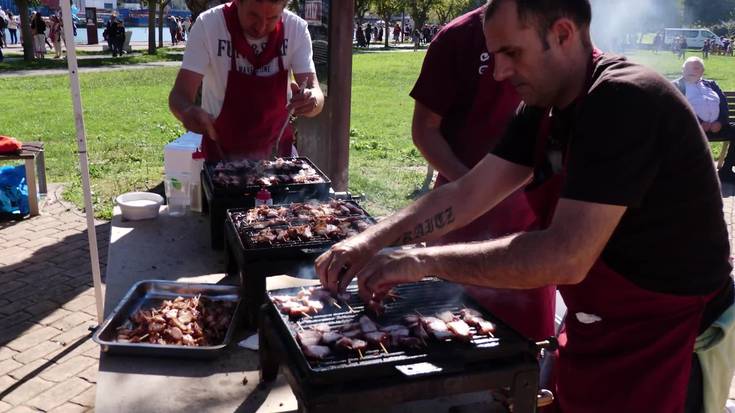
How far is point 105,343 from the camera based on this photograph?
7.77ft

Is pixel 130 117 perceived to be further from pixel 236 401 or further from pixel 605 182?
pixel 605 182

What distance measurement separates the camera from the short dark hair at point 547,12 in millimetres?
1683

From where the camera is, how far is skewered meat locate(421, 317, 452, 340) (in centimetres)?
194

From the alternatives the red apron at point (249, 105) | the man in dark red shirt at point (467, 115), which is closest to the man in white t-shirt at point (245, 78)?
the red apron at point (249, 105)

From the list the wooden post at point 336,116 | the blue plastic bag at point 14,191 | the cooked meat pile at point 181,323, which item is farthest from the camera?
the blue plastic bag at point 14,191

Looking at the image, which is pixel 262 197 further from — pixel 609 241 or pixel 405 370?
pixel 609 241

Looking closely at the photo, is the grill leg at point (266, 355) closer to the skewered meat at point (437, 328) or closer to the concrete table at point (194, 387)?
the concrete table at point (194, 387)

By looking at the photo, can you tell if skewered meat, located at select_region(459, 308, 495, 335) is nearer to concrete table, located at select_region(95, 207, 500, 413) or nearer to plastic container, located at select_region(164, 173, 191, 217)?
concrete table, located at select_region(95, 207, 500, 413)

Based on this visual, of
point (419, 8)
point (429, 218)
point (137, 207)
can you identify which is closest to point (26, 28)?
point (137, 207)

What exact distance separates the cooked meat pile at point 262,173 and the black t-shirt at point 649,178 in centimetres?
203

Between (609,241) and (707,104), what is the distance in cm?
858

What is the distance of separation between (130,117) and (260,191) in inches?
413

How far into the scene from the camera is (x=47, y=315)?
4.52 meters

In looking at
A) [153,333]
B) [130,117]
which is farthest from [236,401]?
[130,117]
